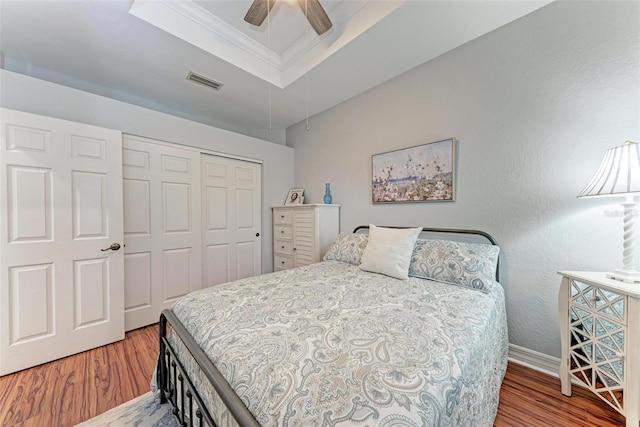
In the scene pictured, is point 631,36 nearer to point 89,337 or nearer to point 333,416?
point 333,416

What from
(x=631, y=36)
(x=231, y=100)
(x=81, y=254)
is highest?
(x=231, y=100)

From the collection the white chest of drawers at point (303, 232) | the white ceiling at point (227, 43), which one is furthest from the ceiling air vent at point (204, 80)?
the white chest of drawers at point (303, 232)

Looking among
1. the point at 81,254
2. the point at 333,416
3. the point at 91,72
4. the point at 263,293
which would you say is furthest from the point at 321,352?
the point at 91,72

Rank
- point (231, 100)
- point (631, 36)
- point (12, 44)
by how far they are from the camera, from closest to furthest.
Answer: point (631, 36) → point (12, 44) → point (231, 100)

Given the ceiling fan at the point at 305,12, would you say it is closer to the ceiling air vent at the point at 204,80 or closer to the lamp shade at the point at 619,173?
the ceiling air vent at the point at 204,80

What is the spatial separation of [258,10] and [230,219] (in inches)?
93.8

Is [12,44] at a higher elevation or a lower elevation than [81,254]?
higher

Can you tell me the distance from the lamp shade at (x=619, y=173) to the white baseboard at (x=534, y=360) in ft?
4.05

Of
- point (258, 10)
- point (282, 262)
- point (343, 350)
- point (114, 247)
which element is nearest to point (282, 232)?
point (282, 262)

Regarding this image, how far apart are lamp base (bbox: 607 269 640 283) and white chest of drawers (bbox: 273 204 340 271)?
2341mm

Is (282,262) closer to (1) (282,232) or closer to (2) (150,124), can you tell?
(1) (282,232)

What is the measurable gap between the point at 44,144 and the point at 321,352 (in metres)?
2.67

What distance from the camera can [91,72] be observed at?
243 centimetres

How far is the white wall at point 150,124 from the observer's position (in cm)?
192
